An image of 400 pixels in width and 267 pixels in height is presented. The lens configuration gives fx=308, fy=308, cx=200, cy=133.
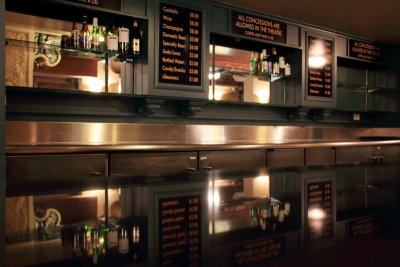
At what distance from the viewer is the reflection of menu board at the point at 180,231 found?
1.07 feet

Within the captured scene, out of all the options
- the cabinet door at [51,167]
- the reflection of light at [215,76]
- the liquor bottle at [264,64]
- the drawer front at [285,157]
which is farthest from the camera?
the liquor bottle at [264,64]

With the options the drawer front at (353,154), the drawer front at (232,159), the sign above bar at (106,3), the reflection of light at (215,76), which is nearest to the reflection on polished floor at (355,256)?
the drawer front at (232,159)

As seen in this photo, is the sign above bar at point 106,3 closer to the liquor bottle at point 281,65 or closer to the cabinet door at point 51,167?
the cabinet door at point 51,167

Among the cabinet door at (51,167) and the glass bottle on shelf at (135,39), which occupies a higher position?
the glass bottle on shelf at (135,39)

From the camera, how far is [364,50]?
4.22 metres

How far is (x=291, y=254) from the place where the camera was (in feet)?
1.09

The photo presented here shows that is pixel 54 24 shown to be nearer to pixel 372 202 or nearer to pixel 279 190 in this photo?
pixel 279 190

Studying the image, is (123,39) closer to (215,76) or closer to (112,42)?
(112,42)

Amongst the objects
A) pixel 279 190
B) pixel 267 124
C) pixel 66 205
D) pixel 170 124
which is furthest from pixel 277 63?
pixel 66 205

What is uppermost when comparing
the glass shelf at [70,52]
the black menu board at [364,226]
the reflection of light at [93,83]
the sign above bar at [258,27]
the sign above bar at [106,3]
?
the sign above bar at [258,27]

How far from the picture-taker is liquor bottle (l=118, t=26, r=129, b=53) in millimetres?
2572

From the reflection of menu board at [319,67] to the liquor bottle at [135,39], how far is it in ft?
6.70

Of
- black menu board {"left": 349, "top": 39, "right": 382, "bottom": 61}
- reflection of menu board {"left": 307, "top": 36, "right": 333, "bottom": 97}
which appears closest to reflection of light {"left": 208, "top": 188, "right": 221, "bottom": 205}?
reflection of menu board {"left": 307, "top": 36, "right": 333, "bottom": 97}

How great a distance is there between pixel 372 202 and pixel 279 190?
0.65 feet
